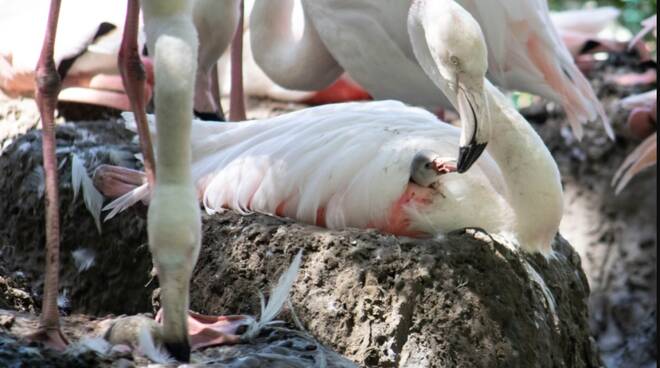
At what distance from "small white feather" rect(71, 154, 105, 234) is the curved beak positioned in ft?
3.92

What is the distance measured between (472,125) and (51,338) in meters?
1.19

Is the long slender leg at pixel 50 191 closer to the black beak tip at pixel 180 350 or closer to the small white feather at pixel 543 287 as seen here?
the black beak tip at pixel 180 350

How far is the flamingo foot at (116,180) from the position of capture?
13.4 feet

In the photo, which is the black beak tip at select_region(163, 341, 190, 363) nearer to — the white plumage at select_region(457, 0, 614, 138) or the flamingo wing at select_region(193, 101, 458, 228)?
the flamingo wing at select_region(193, 101, 458, 228)

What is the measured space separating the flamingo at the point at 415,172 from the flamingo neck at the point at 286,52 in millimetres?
1167

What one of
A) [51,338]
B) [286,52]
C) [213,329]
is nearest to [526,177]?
[213,329]

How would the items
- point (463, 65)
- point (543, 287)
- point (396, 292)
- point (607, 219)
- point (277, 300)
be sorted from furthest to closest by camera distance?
point (607, 219)
point (543, 287)
point (463, 65)
point (396, 292)
point (277, 300)

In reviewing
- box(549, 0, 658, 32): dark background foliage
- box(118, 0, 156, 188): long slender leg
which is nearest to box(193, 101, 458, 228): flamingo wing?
box(118, 0, 156, 188): long slender leg

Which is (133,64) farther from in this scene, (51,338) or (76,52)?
(76,52)

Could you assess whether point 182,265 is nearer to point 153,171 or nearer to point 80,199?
point 153,171

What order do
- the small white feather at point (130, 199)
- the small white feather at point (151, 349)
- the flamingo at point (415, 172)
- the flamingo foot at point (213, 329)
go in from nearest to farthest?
the small white feather at point (151, 349) < the flamingo foot at point (213, 329) < the flamingo at point (415, 172) < the small white feather at point (130, 199)

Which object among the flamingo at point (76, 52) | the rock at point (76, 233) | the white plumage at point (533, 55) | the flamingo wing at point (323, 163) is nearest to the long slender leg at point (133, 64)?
the flamingo wing at point (323, 163)

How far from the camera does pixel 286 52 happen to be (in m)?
5.38

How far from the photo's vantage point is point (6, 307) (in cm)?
361
